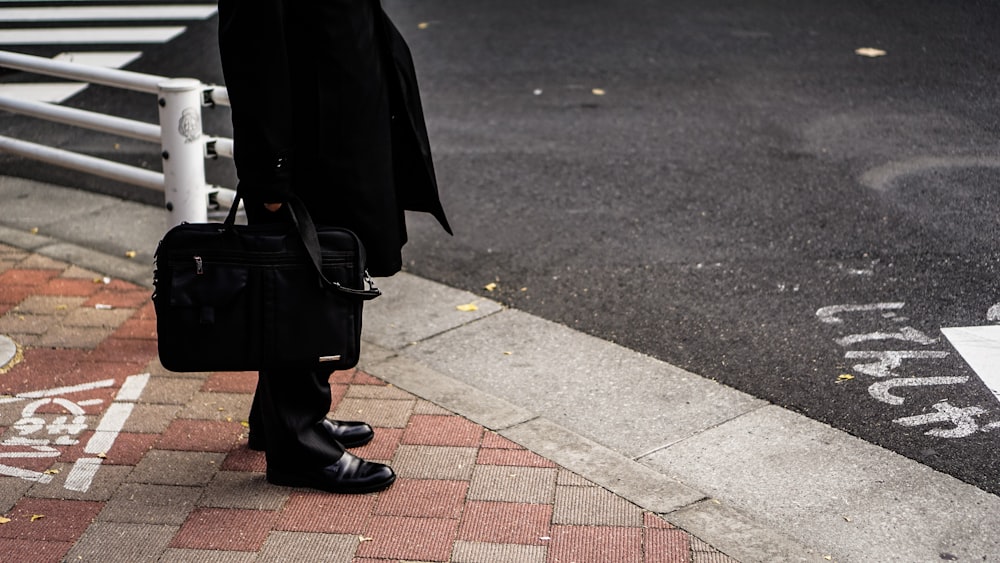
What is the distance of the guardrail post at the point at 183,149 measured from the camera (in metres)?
5.26

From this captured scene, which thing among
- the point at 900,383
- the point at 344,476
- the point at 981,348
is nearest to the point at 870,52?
the point at 981,348

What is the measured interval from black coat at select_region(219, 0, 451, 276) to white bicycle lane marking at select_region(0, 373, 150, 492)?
1140mm

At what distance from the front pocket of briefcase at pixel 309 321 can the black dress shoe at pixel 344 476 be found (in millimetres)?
485

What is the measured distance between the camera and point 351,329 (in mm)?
3512

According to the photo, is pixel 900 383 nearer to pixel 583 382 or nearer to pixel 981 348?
pixel 981 348

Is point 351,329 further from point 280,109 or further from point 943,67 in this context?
point 943,67

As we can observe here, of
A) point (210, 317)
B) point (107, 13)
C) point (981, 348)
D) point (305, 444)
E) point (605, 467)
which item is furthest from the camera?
point (107, 13)

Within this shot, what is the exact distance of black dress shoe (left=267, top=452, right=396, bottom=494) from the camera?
385 cm

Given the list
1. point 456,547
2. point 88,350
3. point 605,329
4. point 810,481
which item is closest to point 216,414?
point 88,350

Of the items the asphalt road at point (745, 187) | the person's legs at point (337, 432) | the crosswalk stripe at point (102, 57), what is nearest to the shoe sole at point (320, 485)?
the person's legs at point (337, 432)

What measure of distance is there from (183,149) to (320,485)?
209 centimetres

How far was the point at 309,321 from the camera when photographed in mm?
3461

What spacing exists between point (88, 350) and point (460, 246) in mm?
2119

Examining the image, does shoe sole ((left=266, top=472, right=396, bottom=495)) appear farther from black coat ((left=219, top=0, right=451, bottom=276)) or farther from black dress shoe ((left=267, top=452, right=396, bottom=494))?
black coat ((left=219, top=0, right=451, bottom=276))
